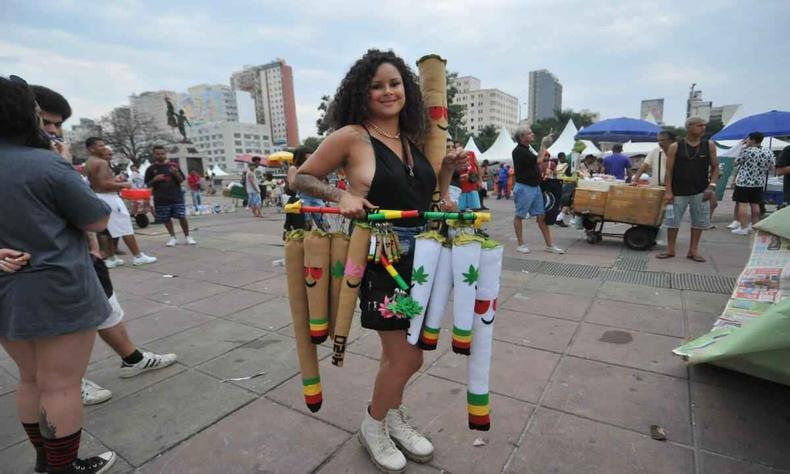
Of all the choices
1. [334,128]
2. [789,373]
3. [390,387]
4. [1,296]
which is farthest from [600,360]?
[1,296]

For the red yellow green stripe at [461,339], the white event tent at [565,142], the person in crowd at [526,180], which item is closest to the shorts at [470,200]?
the person in crowd at [526,180]

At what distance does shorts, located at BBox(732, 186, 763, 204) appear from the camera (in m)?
7.36

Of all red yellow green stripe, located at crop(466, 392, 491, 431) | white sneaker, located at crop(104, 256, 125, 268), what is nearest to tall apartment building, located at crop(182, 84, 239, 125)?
white sneaker, located at crop(104, 256, 125, 268)

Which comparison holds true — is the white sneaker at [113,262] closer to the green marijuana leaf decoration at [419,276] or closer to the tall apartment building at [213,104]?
the green marijuana leaf decoration at [419,276]

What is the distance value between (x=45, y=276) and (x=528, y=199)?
585cm

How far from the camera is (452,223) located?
5.31ft

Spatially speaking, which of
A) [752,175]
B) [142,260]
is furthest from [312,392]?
[752,175]

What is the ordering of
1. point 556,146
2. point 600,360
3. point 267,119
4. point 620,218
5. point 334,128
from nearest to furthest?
1. point 334,128
2. point 600,360
3. point 620,218
4. point 556,146
5. point 267,119

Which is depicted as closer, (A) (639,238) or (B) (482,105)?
(A) (639,238)

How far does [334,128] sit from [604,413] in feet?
7.32

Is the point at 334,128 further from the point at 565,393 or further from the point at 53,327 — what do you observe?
the point at 565,393

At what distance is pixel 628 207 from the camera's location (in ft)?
21.1

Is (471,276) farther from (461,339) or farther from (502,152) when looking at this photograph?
(502,152)

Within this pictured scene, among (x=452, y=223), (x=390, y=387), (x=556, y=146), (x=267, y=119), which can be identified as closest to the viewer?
(x=452, y=223)
